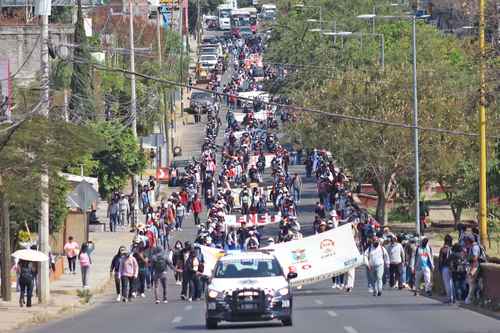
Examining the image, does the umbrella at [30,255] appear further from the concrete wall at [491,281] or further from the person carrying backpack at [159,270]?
the concrete wall at [491,281]

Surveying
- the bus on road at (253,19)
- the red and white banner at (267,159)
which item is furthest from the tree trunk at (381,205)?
the bus on road at (253,19)

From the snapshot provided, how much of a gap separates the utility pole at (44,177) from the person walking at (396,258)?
29.5 feet

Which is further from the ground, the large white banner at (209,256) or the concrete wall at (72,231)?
the large white banner at (209,256)

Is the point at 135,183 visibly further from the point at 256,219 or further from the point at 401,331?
the point at 401,331

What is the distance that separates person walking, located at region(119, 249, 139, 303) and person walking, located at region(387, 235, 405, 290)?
6758 mm

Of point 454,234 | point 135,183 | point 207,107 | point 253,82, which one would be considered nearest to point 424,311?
point 454,234

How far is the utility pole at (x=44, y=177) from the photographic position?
38812 mm

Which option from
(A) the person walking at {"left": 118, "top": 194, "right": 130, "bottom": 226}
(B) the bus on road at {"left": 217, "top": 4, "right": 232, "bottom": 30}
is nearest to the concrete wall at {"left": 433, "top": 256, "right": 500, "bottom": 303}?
(A) the person walking at {"left": 118, "top": 194, "right": 130, "bottom": 226}

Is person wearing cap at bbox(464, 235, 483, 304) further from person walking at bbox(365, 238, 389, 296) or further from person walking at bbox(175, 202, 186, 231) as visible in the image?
person walking at bbox(175, 202, 186, 231)

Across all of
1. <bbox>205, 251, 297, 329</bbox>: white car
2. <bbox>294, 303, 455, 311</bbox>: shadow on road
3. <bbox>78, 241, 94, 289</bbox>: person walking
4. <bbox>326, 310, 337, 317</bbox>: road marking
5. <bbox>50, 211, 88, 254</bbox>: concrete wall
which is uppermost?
<bbox>205, 251, 297, 329</bbox>: white car

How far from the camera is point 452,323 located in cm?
3005

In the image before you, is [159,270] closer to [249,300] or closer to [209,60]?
[249,300]

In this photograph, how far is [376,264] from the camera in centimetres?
3962

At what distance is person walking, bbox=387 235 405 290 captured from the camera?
41.0 meters
